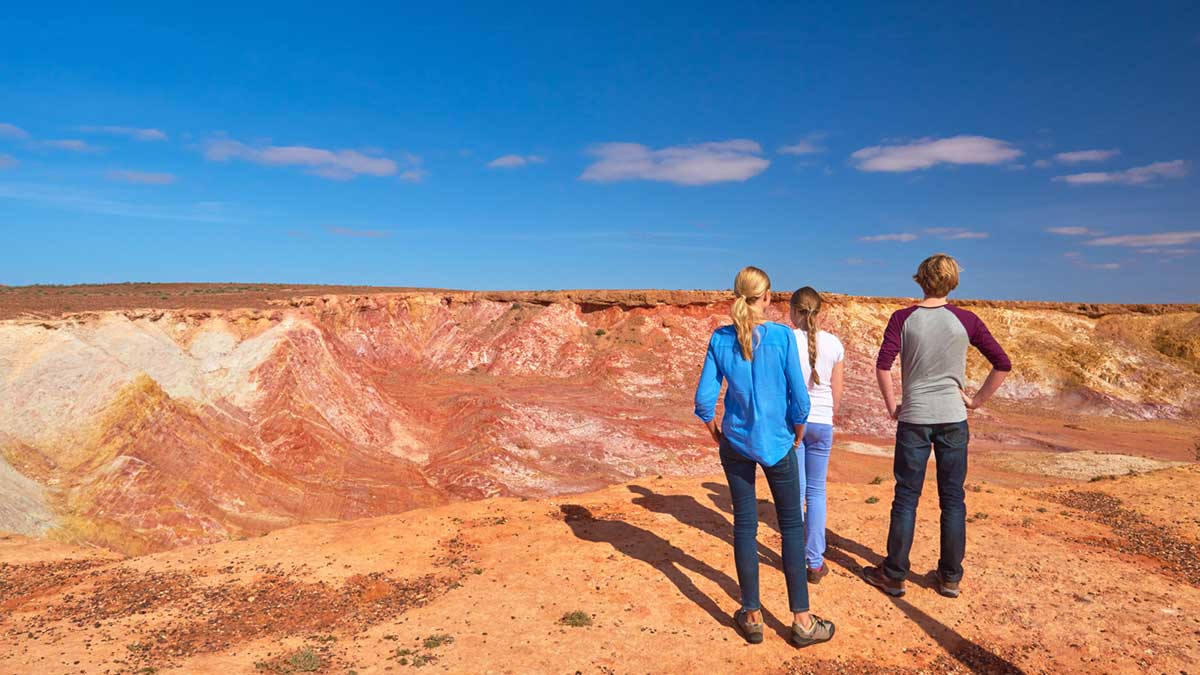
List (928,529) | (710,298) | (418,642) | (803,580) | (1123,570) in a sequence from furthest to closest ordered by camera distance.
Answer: (710,298) → (928,529) → (1123,570) → (418,642) → (803,580)

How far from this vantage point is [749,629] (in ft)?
15.5

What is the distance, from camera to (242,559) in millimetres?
7953

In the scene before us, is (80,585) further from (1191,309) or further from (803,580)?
(1191,309)

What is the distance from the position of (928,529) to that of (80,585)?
9.85 metres

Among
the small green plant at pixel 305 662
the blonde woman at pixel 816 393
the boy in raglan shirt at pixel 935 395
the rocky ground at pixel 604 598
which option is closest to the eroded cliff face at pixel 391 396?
the rocky ground at pixel 604 598

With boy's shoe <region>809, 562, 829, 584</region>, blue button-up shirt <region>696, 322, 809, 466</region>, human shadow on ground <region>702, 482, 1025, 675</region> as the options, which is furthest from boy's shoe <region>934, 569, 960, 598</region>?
blue button-up shirt <region>696, 322, 809, 466</region>

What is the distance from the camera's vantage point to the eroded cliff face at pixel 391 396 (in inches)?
Answer: 480

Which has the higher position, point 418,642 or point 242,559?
point 418,642

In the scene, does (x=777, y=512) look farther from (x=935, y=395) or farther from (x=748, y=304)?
(x=935, y=395)

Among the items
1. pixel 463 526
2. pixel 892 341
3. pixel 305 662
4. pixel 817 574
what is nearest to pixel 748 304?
pixel 892 341

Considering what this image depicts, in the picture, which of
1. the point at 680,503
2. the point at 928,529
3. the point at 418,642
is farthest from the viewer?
the point at 680,503

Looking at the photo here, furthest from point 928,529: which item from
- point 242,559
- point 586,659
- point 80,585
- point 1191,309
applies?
point 1191,309

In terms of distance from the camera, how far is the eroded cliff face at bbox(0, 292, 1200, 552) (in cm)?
1219

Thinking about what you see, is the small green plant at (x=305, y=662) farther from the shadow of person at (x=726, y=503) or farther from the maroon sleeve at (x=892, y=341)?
the maroon sleeve at (x=892, y=341)
